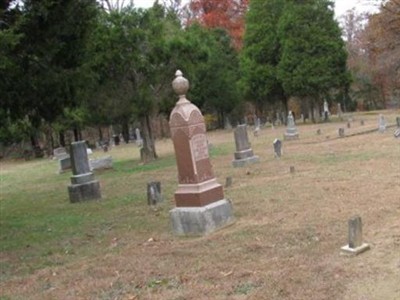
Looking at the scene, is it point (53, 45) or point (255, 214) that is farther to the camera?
point (53, 45)

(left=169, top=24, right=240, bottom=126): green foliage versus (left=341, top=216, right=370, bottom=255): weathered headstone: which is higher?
(left=169, top=24, right=240, bottom=126): green foliage

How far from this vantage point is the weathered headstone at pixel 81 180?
14148mm

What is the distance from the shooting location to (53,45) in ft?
33.4

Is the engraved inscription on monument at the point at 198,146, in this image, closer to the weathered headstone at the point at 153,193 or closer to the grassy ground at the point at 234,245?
the grassy ground at the point at 234,245

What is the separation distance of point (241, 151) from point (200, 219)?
937cm

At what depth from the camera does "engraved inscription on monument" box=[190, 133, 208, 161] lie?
8812 mm

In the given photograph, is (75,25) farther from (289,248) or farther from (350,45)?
(350,45)

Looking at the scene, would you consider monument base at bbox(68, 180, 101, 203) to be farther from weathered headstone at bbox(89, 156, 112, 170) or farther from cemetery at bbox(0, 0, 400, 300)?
weathered headstone at bbox(89, 156, 112, 170)

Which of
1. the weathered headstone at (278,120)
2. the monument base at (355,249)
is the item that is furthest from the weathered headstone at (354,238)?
the weathered headstone at (278,120)

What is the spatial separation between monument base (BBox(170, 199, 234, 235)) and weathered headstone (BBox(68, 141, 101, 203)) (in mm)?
5896

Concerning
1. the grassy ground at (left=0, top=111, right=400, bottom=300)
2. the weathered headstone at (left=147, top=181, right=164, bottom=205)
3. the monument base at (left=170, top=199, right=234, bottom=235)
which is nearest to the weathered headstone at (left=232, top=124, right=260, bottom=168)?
the grassy ground at (left=0, top=111, right=400, bottom=300)

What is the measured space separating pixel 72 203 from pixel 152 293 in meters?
8.55

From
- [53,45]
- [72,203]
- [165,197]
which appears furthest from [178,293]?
[72,203]

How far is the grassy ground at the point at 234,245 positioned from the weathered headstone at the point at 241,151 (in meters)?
3.01
